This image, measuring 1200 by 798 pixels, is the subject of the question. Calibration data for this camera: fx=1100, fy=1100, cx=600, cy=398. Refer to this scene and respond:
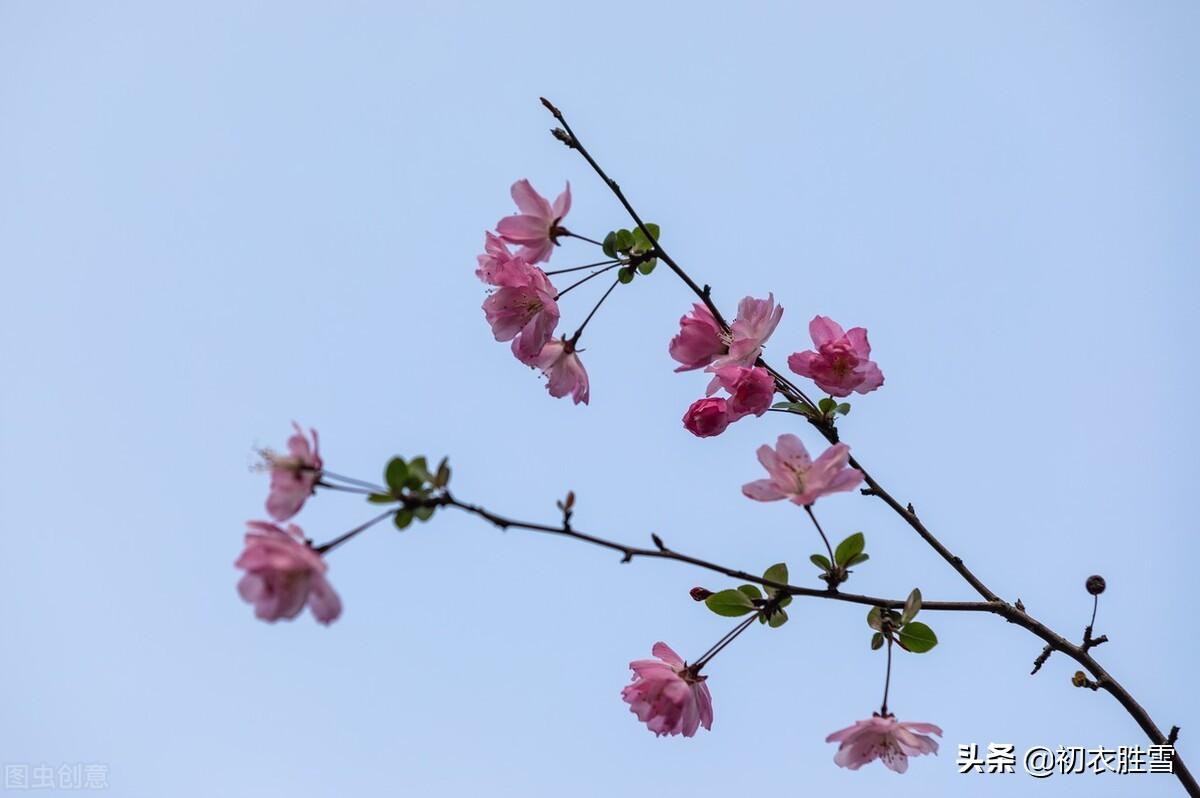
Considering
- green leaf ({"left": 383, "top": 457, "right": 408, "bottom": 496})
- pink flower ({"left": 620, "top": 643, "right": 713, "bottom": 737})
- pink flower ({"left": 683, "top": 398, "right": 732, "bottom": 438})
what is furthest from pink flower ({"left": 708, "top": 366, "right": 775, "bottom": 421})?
green leaf ({"left": 383, "top": 457, "right": 408, "bottom": 496})

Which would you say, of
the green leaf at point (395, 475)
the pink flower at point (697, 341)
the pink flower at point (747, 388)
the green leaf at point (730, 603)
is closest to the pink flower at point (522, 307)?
the pink flower at point (697, 341)

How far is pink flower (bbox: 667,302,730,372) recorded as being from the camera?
2.71 m

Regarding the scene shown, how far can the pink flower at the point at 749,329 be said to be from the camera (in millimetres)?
2598

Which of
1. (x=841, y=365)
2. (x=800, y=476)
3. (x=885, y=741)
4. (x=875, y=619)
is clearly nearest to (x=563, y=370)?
(x=841, y=365)

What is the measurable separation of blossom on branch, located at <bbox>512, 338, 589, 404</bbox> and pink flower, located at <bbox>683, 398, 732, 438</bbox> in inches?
12.0

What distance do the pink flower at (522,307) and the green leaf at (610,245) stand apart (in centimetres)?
17

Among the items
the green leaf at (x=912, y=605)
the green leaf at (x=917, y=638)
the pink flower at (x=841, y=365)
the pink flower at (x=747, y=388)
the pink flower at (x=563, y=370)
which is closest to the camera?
the green leaf at (x=912, y=605)

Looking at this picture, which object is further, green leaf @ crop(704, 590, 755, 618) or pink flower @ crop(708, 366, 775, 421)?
pink flower @ crop(708, 366, 775, 421)

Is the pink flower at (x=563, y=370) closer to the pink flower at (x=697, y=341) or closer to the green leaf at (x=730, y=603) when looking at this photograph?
the pink flower at (x=697, y=341)

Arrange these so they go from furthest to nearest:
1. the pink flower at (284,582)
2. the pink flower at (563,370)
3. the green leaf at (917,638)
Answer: the pink flower at (563,370) → the green leaf at (917,638) → the pink flower at (284,582)

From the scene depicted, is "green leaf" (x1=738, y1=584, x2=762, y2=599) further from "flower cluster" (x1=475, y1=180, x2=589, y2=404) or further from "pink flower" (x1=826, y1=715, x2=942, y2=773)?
"flower cluster" (x1=475, y1=180, x2=589, y2=404)

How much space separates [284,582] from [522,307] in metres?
1.11

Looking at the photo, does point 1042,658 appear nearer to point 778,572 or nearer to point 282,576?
point 778,572

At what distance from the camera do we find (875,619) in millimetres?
2287
